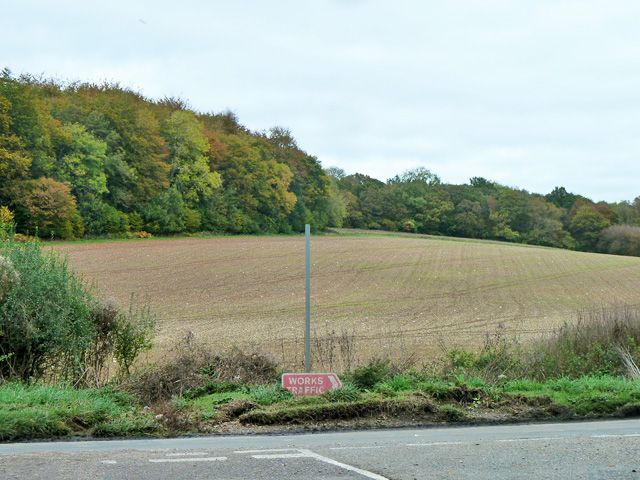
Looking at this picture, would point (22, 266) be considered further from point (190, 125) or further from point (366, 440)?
point (190, 125)

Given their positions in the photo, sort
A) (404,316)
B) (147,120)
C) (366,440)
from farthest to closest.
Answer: (147,120) < (404,316) < (366,440)

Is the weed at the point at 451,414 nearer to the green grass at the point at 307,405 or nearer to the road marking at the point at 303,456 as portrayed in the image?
the green grass at the point at 307,405

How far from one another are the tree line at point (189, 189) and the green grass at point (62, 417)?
110 feet

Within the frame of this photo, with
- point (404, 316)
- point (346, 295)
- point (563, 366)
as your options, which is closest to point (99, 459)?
point (563, 366)

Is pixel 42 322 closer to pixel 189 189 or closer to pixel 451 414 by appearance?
pixel 451 414

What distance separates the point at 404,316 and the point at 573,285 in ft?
71.4

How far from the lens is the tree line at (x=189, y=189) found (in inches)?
2522

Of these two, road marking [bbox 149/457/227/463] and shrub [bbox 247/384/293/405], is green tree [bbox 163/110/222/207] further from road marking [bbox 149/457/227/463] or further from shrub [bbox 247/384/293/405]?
road marking [bbox 149/457/227/463]

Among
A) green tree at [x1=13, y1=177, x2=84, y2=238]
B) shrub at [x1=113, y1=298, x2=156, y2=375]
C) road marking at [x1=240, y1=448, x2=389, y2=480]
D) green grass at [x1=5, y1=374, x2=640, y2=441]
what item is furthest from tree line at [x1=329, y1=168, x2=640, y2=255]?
road marking at [x1=240, y1=448, x2=389, y2=480]

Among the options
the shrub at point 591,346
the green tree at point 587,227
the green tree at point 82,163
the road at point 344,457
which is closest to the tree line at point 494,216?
the green tree at point 587,227

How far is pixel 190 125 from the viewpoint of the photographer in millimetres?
89312

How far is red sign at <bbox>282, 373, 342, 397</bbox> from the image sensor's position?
11930 mm

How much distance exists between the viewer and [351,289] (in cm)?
4681

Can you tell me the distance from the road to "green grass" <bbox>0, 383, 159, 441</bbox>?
51cm
